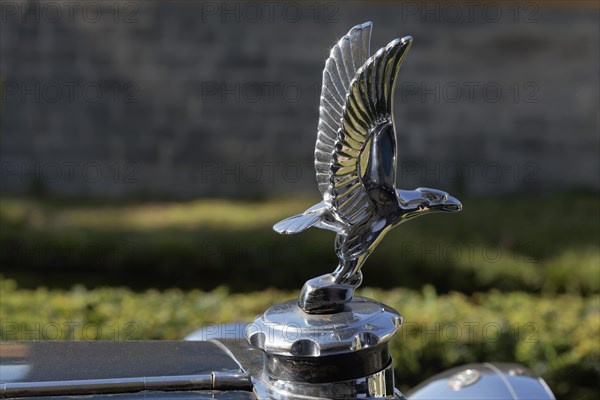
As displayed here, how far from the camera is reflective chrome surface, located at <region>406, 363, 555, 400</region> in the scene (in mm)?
1778

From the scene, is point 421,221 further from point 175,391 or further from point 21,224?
point 175,391

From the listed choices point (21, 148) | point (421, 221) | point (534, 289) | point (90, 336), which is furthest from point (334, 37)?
point (90, 336)

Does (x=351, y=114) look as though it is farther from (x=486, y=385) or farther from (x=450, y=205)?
(x=486, y=385)

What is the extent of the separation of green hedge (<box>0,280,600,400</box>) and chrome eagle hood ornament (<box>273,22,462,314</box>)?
5.91ft

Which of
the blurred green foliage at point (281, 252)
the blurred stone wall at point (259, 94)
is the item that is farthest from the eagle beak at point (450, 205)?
the blurred stone wall at point (259, 94)

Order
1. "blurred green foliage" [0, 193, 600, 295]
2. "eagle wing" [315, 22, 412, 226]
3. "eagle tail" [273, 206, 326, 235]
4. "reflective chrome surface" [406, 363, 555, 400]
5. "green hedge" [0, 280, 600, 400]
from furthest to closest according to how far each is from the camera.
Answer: "blurred green foliage" [0, 193, 600, 295] < "green hedge" [0, 280, 600, 400] < "reflective chrome surface" [406, 363, 555, 400] < "eagle tail" [273, 206, 326, 235] < "eagle wing" [315, 22, 412, 226]

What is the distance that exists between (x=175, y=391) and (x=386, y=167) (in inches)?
21.0

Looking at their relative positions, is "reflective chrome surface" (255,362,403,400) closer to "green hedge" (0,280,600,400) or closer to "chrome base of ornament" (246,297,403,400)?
"chrome base of ornament" (246,297,403,400)

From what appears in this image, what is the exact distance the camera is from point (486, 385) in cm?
182

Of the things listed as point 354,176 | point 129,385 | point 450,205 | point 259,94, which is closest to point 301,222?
point 354,176

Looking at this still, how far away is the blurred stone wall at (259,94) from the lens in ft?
25.2

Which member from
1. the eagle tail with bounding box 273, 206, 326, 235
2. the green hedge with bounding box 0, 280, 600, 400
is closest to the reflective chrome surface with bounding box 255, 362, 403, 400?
the eagle tail with bounding box 273, 206, 326, 235

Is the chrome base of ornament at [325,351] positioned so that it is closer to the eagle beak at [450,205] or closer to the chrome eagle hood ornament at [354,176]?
the chrome eagle hood ornament at [354,176]

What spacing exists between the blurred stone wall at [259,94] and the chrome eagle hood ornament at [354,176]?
20.0 feet
